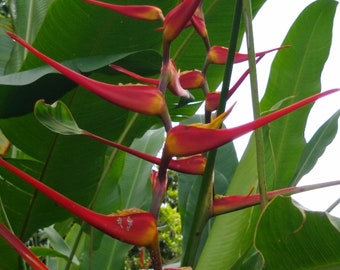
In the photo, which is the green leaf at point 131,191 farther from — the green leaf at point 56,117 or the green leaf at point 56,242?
the green leaf at point 56,117

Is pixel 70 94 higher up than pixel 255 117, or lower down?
lower down

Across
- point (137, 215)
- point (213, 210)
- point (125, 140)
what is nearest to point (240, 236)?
point (213, 210)

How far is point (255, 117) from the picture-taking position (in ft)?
1.52

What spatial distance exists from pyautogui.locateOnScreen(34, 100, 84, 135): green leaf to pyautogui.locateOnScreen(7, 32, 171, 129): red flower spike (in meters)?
0.06

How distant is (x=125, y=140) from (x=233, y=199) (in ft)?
1.51

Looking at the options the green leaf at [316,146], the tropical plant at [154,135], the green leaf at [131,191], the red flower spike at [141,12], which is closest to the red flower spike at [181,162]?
the tropical plant at [154,135]

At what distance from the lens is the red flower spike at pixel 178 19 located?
476 mm

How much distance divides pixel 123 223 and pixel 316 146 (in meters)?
0.50

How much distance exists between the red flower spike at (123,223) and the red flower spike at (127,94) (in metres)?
0.07

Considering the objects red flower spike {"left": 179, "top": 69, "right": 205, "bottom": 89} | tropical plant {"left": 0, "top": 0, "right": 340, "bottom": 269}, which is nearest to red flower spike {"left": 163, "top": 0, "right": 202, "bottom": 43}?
tropical plant {"left": 0, "top": 0, "right": 340, "bottom": 269}

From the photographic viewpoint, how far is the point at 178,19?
1.59ft

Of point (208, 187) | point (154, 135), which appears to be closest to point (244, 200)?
point (208, 187)

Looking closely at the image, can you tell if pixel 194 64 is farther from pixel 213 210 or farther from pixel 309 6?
pixel 213 210

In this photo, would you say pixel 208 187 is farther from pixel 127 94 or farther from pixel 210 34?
pixel 210 34
